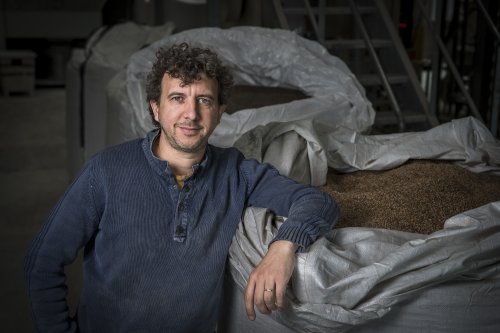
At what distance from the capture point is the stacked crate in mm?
6938

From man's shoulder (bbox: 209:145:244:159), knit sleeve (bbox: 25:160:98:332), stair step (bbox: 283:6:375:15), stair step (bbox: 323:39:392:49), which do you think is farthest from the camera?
stair step (bbox: 283:6:375:15)

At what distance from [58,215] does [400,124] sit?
189cm

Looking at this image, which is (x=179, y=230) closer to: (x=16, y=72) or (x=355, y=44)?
(x=355, y=44)

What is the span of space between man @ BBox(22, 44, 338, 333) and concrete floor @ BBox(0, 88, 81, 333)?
1078 mm

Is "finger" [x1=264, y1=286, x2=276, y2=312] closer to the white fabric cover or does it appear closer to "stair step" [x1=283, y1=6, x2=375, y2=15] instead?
the white fabric cover

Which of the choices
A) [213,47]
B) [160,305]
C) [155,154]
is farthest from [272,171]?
[213,47]

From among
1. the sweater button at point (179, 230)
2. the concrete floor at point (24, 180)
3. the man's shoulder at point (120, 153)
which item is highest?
the man's shoulder at point (120, 153)

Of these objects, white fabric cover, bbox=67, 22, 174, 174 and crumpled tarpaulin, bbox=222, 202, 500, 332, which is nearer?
crumpled tarpaulin, bbox=222, 202, 500, 332

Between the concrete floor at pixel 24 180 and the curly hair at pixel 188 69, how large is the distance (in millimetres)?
1281

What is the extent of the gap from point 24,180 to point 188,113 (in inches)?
121

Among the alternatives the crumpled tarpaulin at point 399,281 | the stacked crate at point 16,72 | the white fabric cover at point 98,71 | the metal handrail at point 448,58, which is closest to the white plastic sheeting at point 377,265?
the crumpled tarpaulin at point 399,281

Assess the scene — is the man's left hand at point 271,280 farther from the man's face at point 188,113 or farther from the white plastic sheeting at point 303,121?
the white plastic sheeting at point 303,121

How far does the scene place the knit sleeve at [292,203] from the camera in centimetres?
122

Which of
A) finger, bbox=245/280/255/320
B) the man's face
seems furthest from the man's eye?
finger, bbox=245/280/255/320
